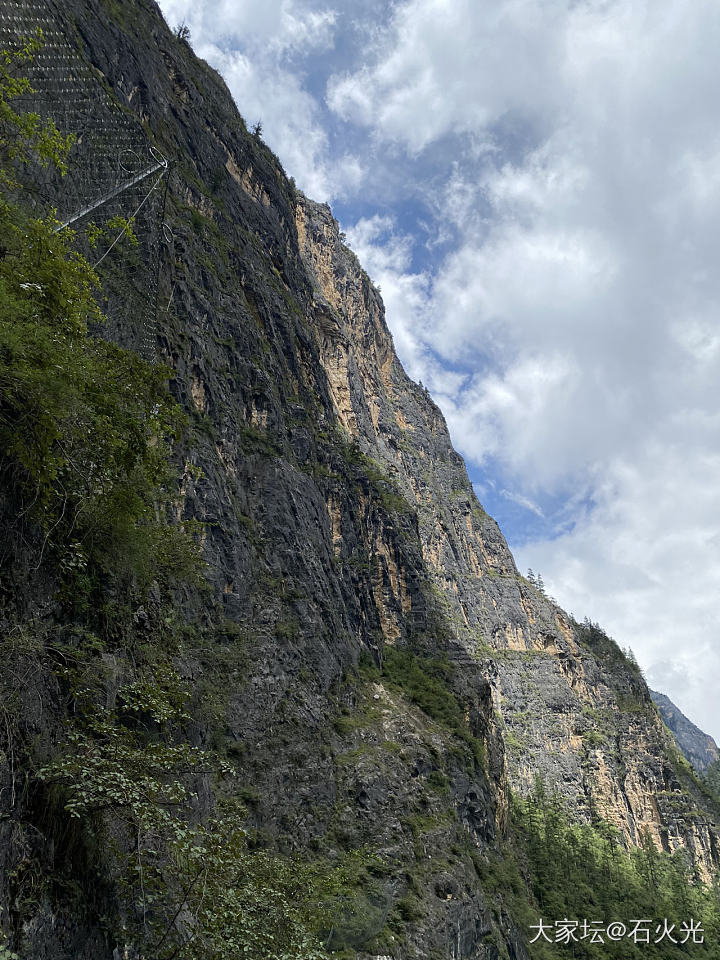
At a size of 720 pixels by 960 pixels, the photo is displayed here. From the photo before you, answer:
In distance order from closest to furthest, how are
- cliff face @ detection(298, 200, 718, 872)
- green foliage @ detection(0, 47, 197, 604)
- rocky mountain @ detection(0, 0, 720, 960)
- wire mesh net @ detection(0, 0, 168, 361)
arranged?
1. rocky mountain @ detection(0, 0, 720, 960)
2. green foliage @ detection(0, 47, 197, 604)
3. wire mesh net @ detection(0, 0, 168, 361)
4. cliff face @ detection(298, 200, 718, 872)

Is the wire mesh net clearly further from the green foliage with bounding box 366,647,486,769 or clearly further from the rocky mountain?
the green foliage with bounding box 366,647,486,769

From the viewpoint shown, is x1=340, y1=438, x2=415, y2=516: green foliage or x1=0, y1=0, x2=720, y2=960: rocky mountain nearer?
x1=0, y1=0, x2=720, y2=960: rocky mountain

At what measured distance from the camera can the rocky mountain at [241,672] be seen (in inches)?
267

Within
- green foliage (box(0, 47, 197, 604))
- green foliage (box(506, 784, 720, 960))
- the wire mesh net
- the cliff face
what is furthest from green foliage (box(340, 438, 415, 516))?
green foliage (box(0, 47, 197, 604))

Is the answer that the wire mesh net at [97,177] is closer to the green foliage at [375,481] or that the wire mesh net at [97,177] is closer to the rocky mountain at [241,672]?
the rocky mountain at [241,672]

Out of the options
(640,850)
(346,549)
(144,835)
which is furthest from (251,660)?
(640,850)

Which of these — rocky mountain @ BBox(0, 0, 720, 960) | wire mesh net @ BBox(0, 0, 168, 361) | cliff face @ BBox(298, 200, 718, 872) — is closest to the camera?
rocky mountain @ BBox(0, 0, 720, 960)

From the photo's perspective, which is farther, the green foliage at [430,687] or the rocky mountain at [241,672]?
the green foliage at [430,687]

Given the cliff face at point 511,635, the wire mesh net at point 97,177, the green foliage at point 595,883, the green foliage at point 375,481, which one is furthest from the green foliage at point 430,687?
the cliff face at point 511,635

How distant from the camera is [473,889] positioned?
72.9ft

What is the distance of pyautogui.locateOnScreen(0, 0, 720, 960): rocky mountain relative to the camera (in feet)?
22.2

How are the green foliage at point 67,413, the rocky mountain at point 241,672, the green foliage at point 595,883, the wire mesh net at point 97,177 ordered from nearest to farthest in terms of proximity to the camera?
the rocky mountain at point 241,672, the green foliage at point 67,413, the wire mesh net at point 97,177, the green foliage at point 595,883

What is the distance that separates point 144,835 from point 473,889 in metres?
19.0

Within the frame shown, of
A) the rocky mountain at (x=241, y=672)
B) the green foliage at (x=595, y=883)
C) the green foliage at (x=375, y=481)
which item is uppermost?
the green foliage at (x=375, y=481)
